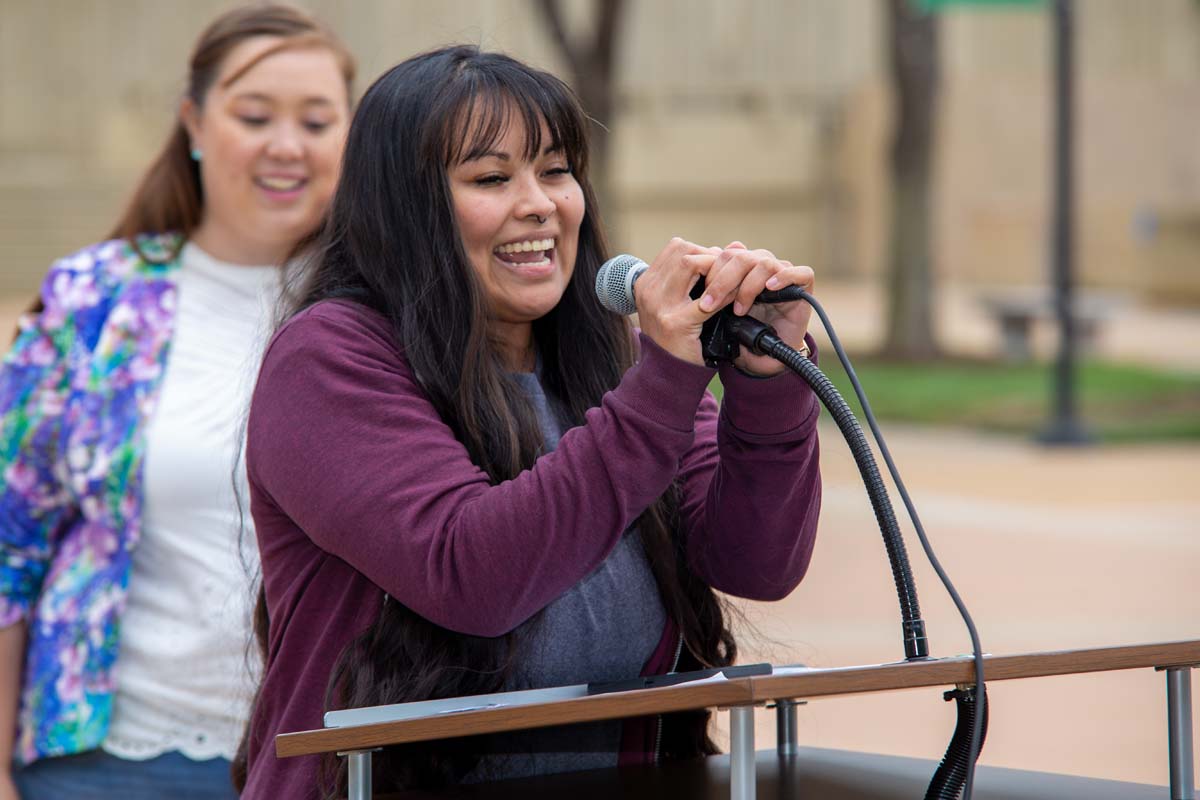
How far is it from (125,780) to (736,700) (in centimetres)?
185

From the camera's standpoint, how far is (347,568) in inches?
91.9

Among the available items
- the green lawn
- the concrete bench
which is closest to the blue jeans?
the green lawn

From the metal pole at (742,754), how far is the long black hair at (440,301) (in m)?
0.53

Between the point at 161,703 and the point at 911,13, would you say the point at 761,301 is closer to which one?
the point at 161,703

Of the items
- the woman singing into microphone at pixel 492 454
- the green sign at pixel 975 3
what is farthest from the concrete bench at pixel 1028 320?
the woman singing into microphone at pixel 492 454

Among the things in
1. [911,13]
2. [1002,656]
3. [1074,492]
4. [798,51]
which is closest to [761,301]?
[1002,656]

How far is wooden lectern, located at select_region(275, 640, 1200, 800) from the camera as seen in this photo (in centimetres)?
172

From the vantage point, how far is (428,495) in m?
2.19

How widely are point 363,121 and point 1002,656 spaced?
1164mm

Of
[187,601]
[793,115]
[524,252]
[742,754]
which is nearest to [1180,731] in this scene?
[742,754]

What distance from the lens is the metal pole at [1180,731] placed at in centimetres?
217

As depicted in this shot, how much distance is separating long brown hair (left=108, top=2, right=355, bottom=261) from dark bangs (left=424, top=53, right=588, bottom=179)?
1300 millimetres

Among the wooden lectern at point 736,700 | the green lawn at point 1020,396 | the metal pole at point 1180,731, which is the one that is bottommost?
the green lawn at point 1020,396

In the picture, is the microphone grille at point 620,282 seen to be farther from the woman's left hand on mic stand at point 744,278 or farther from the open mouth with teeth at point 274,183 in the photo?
the open mouth with teeth at point 274,183
